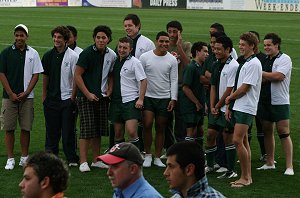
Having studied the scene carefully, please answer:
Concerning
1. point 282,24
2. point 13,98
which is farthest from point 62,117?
point 282,24

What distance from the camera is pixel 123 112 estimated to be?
11766 mm

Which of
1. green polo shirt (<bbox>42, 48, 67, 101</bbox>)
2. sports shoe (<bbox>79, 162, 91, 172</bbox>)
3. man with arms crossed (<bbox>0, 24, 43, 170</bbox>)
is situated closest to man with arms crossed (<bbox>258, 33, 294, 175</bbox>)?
sports shoe (<bbox>79, 162, 91, 172</bbox>)

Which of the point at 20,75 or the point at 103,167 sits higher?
the point at 20,75

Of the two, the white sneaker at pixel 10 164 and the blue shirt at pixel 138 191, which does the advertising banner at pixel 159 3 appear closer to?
the white sneaker at pixel 10 164

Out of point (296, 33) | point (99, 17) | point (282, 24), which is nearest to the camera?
point (296, 33)

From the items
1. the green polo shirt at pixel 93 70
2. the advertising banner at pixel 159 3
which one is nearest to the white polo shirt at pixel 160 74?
the green polo shirt at pixel 93 70

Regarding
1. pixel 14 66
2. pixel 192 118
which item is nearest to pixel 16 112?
pixel 14 66

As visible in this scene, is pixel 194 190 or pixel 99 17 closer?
pixel 194 190

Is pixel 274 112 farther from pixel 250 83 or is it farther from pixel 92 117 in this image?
pixel 92 117

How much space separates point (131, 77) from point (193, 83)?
87 cm

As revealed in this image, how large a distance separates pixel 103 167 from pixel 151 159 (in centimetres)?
73

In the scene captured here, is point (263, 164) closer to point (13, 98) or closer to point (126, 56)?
point (126, 56)

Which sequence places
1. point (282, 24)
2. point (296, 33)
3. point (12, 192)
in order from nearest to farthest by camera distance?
point (12, 192)
point (296, 33)
point (282, 24)

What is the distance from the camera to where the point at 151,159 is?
12211mm
